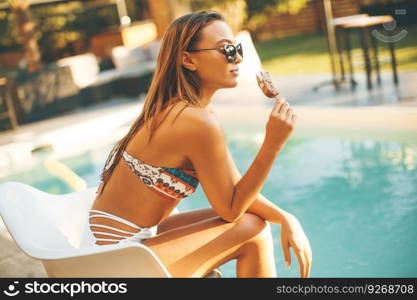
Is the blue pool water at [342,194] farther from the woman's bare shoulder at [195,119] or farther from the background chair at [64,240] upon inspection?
the woman's bare shoulder at [195,119]

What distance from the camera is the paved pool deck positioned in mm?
5816

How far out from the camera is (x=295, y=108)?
6547 mm

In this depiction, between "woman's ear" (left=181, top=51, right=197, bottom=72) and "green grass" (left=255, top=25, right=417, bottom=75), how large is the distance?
5.88m

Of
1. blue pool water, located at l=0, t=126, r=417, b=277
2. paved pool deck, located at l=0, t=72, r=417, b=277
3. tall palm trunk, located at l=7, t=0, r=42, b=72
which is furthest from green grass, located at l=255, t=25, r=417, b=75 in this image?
tall palm trunk, located at l=7, t=0, r=42, b=72

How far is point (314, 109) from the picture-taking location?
6.38 m

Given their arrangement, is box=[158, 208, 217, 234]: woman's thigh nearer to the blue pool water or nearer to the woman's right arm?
the woman's right arm

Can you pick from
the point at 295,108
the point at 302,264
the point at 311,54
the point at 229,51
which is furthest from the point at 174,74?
the point at 311,54

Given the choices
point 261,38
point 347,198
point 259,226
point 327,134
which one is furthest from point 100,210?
point 261,38

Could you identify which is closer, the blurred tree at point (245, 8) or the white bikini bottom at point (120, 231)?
the white bikini bottom at point (120, 231)

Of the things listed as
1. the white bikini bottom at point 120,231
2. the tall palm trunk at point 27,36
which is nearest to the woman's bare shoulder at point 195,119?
the white bikini bottom at point 120,231

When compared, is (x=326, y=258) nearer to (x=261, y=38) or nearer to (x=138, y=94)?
(x=138, y=94)

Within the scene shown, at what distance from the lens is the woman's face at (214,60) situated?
6.76 feet

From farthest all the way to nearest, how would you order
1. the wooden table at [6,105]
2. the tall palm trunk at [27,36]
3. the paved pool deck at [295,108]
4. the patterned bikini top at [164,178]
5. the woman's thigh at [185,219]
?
the tall palm trunk at [27,36] < the wooden table at [6,105] < the paved pool deck at [295,108] < the woman's thigh at [185,219] < the patterned bikini top at [164,178]

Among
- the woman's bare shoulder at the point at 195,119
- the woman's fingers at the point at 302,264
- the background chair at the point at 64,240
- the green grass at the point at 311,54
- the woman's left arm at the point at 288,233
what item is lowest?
the green grass at the point at 311,54
